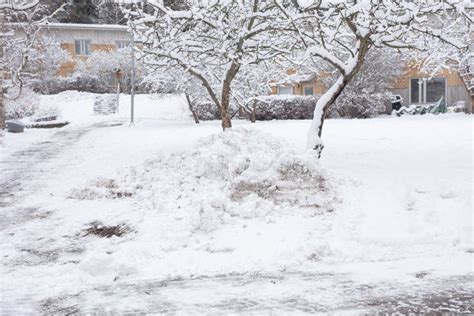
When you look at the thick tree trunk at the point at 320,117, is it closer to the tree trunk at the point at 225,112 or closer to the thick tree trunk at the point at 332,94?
the thick tree trunk at the point at 332,94

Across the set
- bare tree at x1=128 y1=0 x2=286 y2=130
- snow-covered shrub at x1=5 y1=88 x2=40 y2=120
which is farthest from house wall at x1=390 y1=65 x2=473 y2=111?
snow-covered shrub at x1=5 y1=88 x2=40 y2=120

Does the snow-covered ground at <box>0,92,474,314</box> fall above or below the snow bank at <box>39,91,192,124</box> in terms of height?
below

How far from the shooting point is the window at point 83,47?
39.2 m

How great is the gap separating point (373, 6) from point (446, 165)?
300cm

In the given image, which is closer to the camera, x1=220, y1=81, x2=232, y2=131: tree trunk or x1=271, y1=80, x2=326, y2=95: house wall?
x1=220, y1=81, x2=232, y2=131: tree trunk

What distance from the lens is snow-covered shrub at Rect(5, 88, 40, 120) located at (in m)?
28.1

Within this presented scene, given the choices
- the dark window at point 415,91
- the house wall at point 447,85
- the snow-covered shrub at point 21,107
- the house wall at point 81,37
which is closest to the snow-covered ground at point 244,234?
the snow-covered shrub at point 21,107

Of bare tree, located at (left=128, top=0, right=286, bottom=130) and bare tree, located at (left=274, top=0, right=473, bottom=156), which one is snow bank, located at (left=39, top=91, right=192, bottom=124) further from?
bare tree, located at (left=274, top=0, right=473, bottom=156)

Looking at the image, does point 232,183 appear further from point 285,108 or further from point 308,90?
point 308,90

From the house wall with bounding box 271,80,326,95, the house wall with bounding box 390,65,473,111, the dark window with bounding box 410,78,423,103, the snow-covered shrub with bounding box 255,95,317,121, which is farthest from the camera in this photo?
the house wall with bounding box 271,80,326,95

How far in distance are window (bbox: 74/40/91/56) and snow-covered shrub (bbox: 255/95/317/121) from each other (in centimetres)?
1909

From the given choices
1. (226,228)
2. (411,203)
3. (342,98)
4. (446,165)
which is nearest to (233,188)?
(226,228)

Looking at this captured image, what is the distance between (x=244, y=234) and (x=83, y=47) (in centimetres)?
3674

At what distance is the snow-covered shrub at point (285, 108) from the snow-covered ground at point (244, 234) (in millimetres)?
15759
